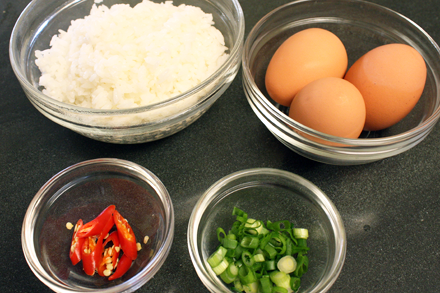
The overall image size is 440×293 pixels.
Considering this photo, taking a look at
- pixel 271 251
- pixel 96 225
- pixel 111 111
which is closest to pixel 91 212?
pixel 96 225

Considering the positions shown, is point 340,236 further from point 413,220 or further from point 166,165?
point 166,165

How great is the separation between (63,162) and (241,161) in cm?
68

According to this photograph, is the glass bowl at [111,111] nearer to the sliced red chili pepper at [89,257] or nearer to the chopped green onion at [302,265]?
the sliced red chili pepper at [89,257]

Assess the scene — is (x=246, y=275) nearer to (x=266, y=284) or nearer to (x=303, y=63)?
(x=266, y=284)

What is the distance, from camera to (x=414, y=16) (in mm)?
1622

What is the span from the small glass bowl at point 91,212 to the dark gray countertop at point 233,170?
0.26 ft

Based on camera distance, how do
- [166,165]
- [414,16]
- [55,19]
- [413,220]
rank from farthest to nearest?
[414,16] → [55,19] → [166,165] → [413,220]

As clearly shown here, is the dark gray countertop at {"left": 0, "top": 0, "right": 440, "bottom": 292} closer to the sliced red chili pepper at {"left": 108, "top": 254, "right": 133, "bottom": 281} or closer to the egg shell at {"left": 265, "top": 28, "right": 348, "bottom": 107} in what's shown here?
the sliced red chili pepper at {"left": 108, "top": 254, "right": 133, "bottom": 281}

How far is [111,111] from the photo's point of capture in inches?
37.7

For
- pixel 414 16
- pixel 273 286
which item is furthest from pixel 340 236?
pixel 414 16

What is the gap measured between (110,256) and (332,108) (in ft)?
2.65

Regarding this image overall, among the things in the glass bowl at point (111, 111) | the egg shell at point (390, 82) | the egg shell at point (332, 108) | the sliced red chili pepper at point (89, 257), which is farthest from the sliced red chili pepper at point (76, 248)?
the egg shell at point (390, 82)

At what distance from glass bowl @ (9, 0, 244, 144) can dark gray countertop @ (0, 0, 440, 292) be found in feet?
0.54

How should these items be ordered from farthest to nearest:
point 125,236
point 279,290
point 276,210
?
1. point 276,210
2. point 125,236
3. point 279,290
